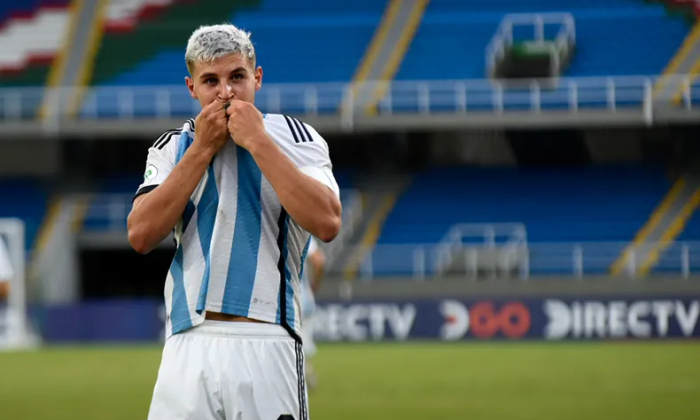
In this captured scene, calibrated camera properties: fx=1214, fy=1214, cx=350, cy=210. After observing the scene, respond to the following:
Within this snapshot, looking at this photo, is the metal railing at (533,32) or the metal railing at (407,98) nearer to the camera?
the metal railing at (407,98)

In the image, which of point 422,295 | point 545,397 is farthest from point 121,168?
point 545,397

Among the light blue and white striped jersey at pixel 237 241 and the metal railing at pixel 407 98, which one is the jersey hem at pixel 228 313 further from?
the metal railing at pixel 407 98

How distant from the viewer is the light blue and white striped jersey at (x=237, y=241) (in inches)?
139

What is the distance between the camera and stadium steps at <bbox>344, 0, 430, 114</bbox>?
3112cm

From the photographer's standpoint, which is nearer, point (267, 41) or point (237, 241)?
point (237, 241)

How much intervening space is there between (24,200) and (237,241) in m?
28.9

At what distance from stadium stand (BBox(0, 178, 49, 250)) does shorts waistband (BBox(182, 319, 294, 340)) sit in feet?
92.0

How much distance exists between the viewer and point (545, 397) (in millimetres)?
12148

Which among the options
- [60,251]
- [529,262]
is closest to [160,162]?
[529,262]

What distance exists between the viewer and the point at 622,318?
2320cm

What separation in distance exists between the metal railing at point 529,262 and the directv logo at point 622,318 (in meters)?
2.10

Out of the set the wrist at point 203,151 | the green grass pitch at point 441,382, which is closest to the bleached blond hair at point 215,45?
the wrist at point 203,151

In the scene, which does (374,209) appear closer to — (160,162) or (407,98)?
(407,98)

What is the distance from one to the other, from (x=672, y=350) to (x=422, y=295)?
7.25 metres
